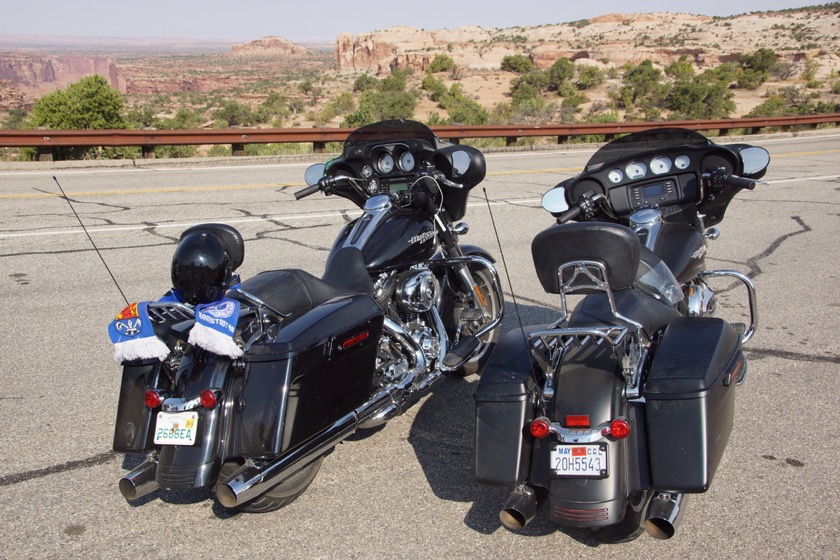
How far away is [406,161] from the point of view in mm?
4820

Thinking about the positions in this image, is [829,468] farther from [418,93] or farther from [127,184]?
[418,93]

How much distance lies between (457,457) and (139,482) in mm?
1601

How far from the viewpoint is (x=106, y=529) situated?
11.3 ft

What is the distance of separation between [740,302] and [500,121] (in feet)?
73.5

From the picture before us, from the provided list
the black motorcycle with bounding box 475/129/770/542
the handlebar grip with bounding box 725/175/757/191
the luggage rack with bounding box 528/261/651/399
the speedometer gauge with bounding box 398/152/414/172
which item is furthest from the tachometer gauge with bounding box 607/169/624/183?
the luggage rack with bounding box 528/261/651/399

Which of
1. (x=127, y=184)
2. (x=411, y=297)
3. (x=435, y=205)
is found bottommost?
(x=127, y=184)

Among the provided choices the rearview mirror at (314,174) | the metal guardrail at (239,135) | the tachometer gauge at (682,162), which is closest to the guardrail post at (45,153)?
the metal guardrail at (239,135)

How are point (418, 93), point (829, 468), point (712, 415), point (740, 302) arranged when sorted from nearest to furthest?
1. point (712, 415)
2. point (829, 468)
3. point (740, 302)
4. point (418, 93)

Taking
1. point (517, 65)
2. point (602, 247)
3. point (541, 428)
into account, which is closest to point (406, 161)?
point (602, 247)

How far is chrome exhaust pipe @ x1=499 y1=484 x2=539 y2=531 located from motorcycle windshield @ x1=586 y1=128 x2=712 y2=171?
2.52 m

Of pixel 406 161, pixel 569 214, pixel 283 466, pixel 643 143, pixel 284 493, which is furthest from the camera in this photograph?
pixel 643 143

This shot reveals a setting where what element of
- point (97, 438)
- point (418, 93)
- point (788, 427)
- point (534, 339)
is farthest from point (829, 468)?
point (418, 93)

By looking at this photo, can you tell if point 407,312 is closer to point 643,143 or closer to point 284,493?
point 284,493

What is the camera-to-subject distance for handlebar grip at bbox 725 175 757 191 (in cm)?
457
